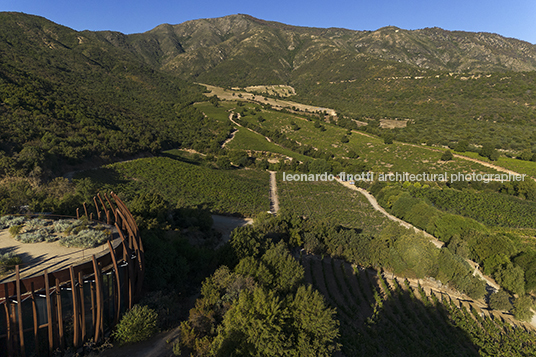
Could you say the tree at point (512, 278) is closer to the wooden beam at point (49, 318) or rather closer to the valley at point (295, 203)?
the valley at point (295, 203)

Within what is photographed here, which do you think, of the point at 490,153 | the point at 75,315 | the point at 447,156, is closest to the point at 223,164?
the point at 75,315

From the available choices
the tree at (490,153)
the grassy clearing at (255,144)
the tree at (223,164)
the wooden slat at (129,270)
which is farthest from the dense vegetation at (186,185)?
the tree at (490,153)

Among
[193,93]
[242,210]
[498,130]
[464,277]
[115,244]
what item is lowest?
[464,277]

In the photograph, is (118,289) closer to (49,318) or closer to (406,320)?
(49,318)

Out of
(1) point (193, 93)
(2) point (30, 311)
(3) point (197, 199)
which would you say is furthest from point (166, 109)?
(2) point (30, 311)

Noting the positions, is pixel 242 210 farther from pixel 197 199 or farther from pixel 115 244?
pixel 115 244
